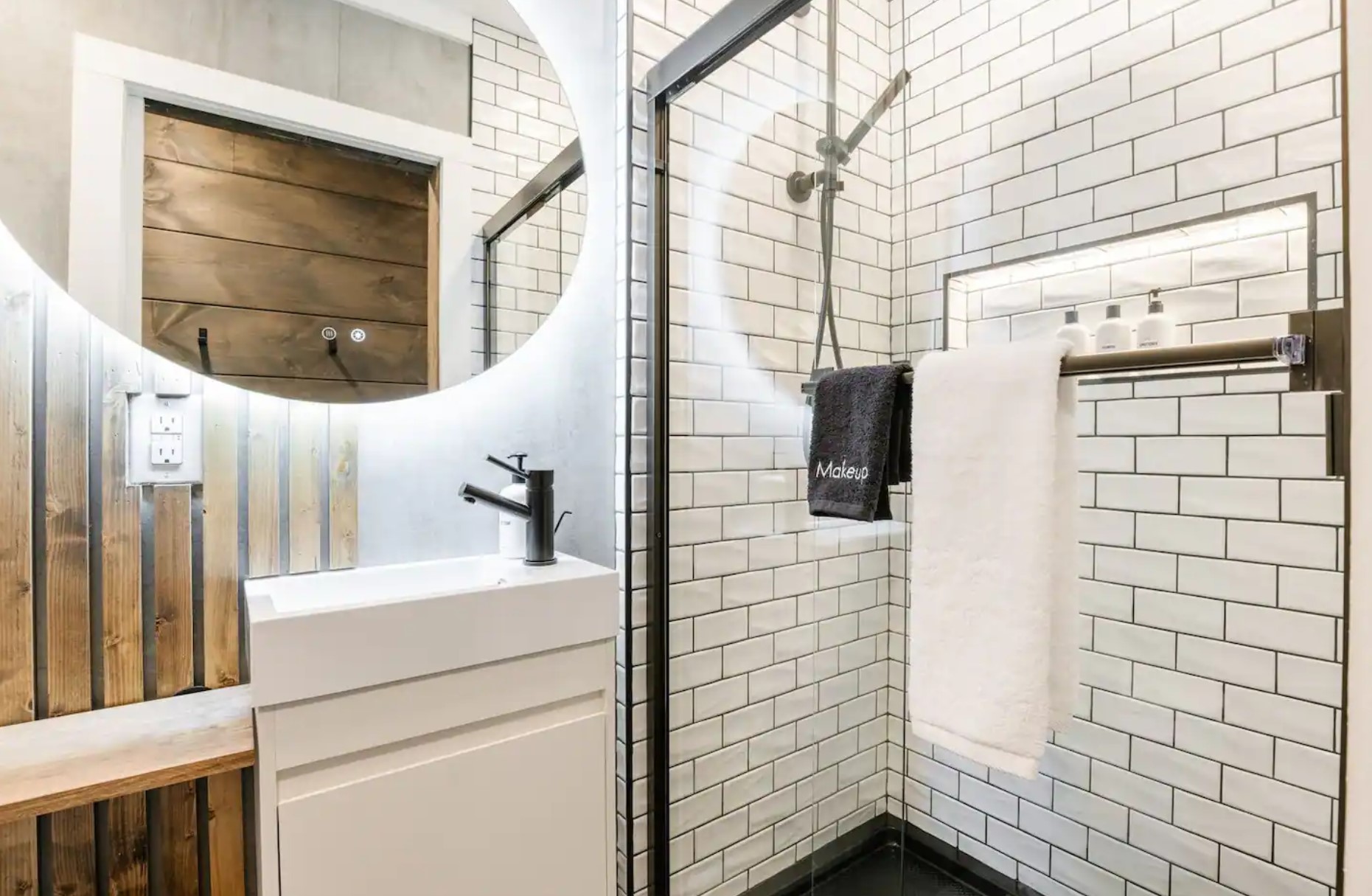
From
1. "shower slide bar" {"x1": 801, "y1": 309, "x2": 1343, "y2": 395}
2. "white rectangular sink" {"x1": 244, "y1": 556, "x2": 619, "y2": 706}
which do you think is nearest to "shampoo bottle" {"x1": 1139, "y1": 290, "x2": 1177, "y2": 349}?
"shower slide bar" {"x1": 801, "y1": 309, "x2": 1343, "y2": 395}

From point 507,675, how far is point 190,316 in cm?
81

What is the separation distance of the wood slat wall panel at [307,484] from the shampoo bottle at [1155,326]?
1412 mm

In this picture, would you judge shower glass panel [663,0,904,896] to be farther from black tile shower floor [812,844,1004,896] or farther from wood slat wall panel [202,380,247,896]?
wood slat wall panel [202,380,247,896]

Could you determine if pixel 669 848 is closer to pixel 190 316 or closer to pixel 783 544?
pixel 783 544

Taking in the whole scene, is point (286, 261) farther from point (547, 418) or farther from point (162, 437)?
point (547, 418)

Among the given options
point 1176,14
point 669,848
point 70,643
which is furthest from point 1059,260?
point 70,643

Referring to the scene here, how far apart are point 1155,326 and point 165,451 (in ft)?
5.26

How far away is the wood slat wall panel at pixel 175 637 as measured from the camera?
109 centimetres

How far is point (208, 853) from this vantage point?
110 centimetres

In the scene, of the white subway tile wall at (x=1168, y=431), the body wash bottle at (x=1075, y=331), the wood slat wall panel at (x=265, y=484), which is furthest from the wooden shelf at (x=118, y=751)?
the body wash bottle at (x=1075, y=331)

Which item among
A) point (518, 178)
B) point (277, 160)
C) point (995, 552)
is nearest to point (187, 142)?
point (277, 160)

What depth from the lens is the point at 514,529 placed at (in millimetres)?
1337

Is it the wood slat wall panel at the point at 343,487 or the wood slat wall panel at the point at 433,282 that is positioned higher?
the wood slat wall panel at the point at 433,282

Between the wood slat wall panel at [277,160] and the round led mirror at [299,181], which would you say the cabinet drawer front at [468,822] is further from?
the wood slat wall panel at [277,160]
